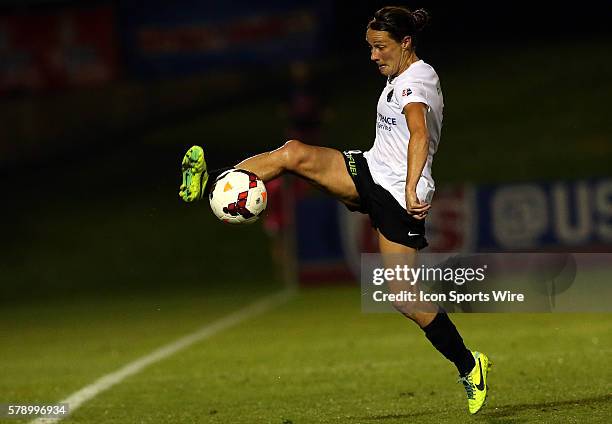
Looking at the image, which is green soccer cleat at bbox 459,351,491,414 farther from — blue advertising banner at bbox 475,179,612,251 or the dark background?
the dark background

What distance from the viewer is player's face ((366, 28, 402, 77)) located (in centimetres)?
697

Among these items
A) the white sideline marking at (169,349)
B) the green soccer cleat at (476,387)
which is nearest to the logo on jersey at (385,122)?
the green soccer cleat at (476,387)

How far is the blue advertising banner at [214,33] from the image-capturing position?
1006 inches

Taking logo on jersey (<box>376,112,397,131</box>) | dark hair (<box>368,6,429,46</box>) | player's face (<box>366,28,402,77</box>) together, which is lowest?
logo on jersey (<box>376,112,397,131</box>)

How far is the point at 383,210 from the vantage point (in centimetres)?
711

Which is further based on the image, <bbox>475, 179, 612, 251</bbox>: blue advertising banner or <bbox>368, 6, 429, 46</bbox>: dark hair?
<bbox>475, 179, 612, 251</bbox>: blue advertising banner

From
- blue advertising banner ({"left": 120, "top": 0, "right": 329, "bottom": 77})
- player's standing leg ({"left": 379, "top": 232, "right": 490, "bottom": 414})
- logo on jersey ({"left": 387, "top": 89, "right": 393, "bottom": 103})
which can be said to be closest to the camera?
player's standing leg ({"left": 379, "top": 232, "right": 490, "bottom": 414})

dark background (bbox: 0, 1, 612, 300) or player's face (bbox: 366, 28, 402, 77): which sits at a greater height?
dark background (bbox: 0, 1, 612, 300)

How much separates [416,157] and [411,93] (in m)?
0.39

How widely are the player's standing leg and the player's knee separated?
623 mm

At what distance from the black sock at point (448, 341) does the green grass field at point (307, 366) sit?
0.30 metres

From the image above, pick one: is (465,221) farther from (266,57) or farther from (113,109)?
(113,109)

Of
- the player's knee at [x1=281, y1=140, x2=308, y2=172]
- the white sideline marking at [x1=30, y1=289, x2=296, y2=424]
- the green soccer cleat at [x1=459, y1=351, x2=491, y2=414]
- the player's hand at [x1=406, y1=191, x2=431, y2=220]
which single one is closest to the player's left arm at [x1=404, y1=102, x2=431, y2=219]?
the player's hand at [x1=406, y1=191, x2=431, y2=220]

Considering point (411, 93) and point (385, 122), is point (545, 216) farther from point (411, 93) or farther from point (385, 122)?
point (411, 93)
